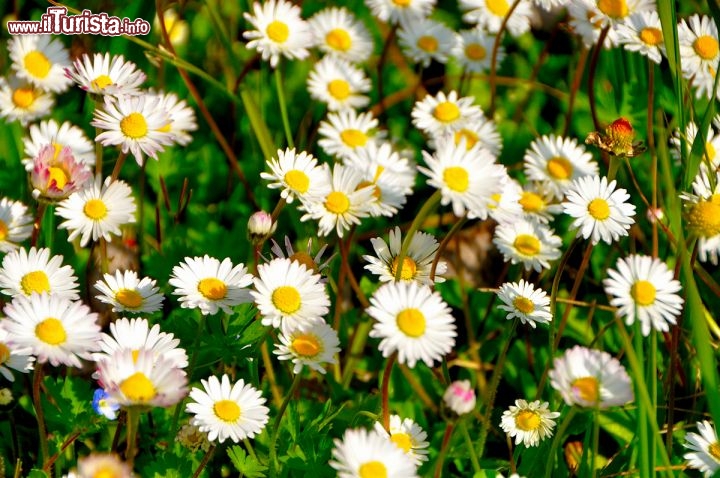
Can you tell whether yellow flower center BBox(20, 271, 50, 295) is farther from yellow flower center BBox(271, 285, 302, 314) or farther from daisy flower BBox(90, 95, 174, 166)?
yellow flower center BBox(271, 285, 302, 314)

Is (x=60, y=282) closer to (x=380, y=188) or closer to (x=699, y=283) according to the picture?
(x=380, y=188)

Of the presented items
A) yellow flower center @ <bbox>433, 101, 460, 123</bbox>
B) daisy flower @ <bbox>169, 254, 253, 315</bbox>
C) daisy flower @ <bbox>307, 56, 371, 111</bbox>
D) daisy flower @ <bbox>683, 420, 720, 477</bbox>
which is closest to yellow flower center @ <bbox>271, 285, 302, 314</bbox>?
daisy flower @ <bbox>169, 254, 253, 315</bbox>

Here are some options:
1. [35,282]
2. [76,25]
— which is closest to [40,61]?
[76,25]

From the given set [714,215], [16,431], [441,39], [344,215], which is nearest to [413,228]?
[344,215]

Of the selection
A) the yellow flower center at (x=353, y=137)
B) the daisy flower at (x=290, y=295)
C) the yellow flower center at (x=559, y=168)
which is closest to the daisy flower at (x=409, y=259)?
the daisy flower at (x=290, y=295)

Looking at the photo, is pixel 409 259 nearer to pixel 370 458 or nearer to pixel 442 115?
pixel 370 458
